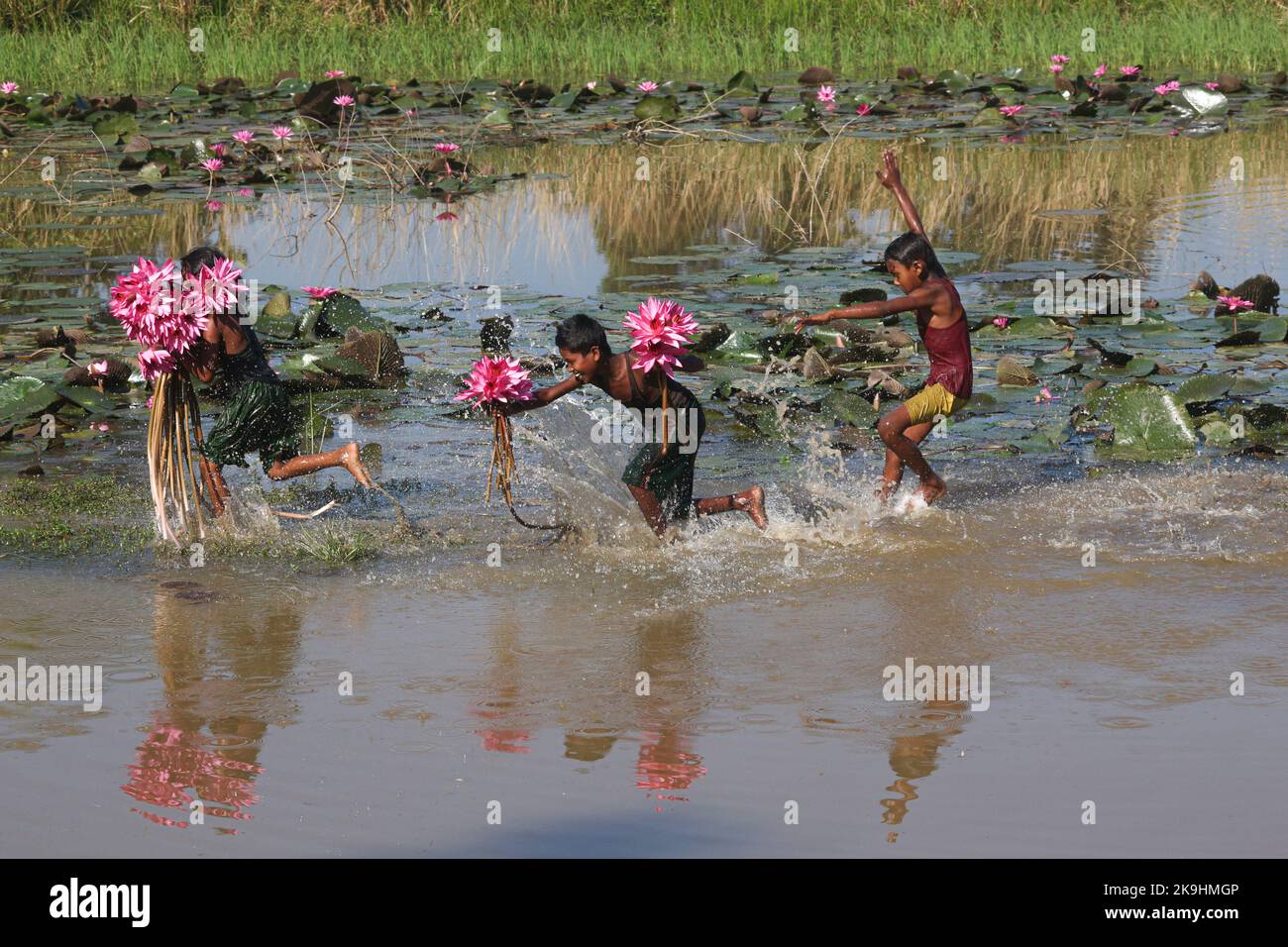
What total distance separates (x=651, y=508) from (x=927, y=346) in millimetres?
1412

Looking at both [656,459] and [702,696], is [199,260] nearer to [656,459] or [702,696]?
[656,459]

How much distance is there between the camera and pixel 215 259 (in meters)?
6.35

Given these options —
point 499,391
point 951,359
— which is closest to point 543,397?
point 499,391

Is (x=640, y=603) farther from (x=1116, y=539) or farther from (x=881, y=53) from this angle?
(x=881, y=53)

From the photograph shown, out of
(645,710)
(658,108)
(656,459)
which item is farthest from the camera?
(658,108)

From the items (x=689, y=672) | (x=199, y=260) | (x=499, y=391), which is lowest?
(x=689, y=672)

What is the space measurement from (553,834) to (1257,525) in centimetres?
353

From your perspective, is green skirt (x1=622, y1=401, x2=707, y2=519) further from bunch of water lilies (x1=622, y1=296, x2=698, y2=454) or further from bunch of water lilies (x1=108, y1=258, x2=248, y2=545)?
bunch of water lilies (x1=108, y1=258, x2=248, y2=545)

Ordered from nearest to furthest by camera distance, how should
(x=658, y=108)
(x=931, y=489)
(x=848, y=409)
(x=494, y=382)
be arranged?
(x=494, y=382) → (x=931, y=489) → (x=848, y=409) → (x=658, y=108)

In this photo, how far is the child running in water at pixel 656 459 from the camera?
615 centimetres

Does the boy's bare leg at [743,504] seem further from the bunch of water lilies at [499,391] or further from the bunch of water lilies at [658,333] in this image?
the bunch of water lilies at [499,391]

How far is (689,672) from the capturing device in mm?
5086

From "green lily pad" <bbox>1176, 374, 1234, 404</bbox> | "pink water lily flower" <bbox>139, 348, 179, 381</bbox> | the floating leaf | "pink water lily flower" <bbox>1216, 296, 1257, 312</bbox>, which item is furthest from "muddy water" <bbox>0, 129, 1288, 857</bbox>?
the floating leaf

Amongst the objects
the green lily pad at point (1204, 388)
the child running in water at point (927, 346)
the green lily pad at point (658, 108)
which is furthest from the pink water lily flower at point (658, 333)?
the green lily pad at point (658, 108)
